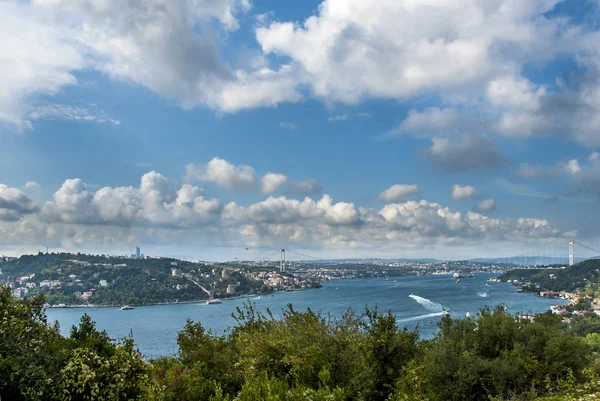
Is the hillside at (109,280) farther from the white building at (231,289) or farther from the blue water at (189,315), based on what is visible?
the blue water at (189,315)

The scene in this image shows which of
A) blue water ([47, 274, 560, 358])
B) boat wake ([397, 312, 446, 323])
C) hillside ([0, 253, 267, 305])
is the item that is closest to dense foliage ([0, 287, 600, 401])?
blue water ([47, 274, 560, 358])

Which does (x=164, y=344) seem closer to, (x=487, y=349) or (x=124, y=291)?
(x=487, y=349)

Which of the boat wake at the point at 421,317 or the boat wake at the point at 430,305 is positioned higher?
the boat wake at the point at 421,317

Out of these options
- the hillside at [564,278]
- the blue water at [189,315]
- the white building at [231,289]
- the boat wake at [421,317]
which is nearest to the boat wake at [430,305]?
the blue water at [189,315]

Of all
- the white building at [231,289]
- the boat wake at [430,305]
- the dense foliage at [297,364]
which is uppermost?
the dense foliage at [297,364]

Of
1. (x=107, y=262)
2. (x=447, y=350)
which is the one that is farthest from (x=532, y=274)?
(x=447, y=350)

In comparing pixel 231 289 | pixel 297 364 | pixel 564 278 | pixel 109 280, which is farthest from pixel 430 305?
pixel 109 280

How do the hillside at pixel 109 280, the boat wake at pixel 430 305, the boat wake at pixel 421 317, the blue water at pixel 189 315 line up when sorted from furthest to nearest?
the hillside at pixel 109 280, the boat wake at pixel 430 305, the boat wake at pixel 421 317, the blue water at pixel 189 315
